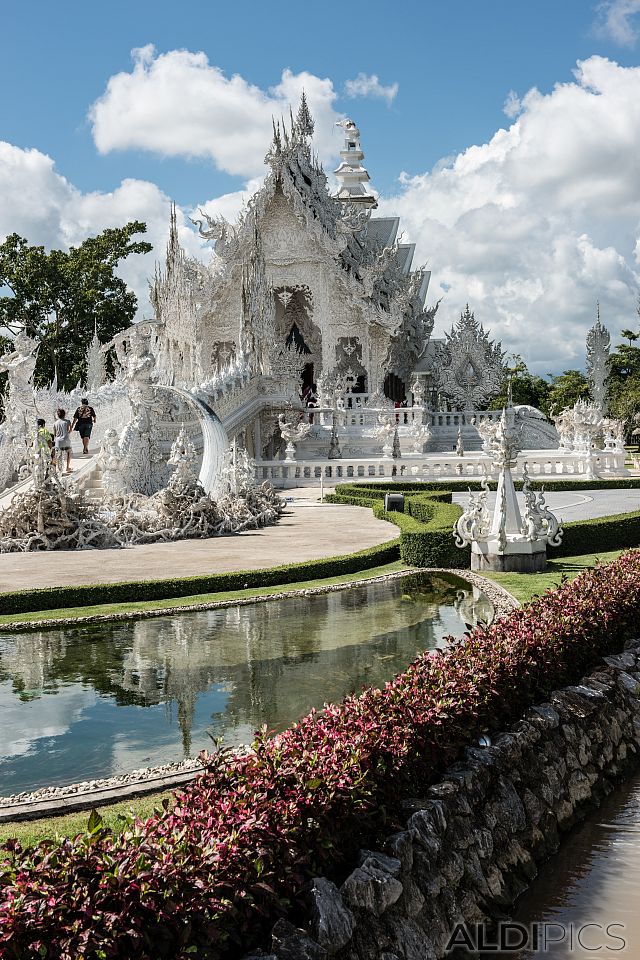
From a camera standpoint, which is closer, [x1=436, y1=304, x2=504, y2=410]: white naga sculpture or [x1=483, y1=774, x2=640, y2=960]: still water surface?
[x1=483, y1=774, x2=640, y2=960]: still water surface

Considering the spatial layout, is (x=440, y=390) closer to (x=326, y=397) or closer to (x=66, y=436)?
(x=326, y=397)

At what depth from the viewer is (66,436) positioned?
16.8m

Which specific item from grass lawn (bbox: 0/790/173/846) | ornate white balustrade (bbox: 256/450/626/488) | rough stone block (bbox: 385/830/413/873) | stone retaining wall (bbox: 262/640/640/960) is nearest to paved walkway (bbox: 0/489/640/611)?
stone retaining wall (bbox: 262/640/640/960)

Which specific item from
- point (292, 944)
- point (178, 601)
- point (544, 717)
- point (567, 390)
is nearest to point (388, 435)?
point (178, 601)

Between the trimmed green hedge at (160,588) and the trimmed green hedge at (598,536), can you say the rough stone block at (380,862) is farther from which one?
the trimmed green hedge at (598,536)

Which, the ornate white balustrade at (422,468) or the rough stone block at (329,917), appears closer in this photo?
the rough stone block at (329,917)

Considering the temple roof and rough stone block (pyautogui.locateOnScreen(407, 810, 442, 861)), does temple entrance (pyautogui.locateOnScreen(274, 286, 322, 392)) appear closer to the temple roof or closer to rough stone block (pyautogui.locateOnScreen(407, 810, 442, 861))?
the temple roof

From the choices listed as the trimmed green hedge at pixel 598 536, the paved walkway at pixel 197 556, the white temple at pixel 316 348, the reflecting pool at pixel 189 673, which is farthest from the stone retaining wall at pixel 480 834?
the white temple at pixel 316 348

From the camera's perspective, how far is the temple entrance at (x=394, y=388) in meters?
36.5

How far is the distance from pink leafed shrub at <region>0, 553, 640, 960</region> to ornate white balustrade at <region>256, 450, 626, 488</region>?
719 inches

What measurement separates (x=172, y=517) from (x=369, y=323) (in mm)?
21070

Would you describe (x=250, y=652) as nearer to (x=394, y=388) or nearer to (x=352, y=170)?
(x=394, y=388)

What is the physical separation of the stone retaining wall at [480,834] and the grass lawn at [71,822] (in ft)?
3.30

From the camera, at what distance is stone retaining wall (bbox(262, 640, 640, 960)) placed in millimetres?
3186
